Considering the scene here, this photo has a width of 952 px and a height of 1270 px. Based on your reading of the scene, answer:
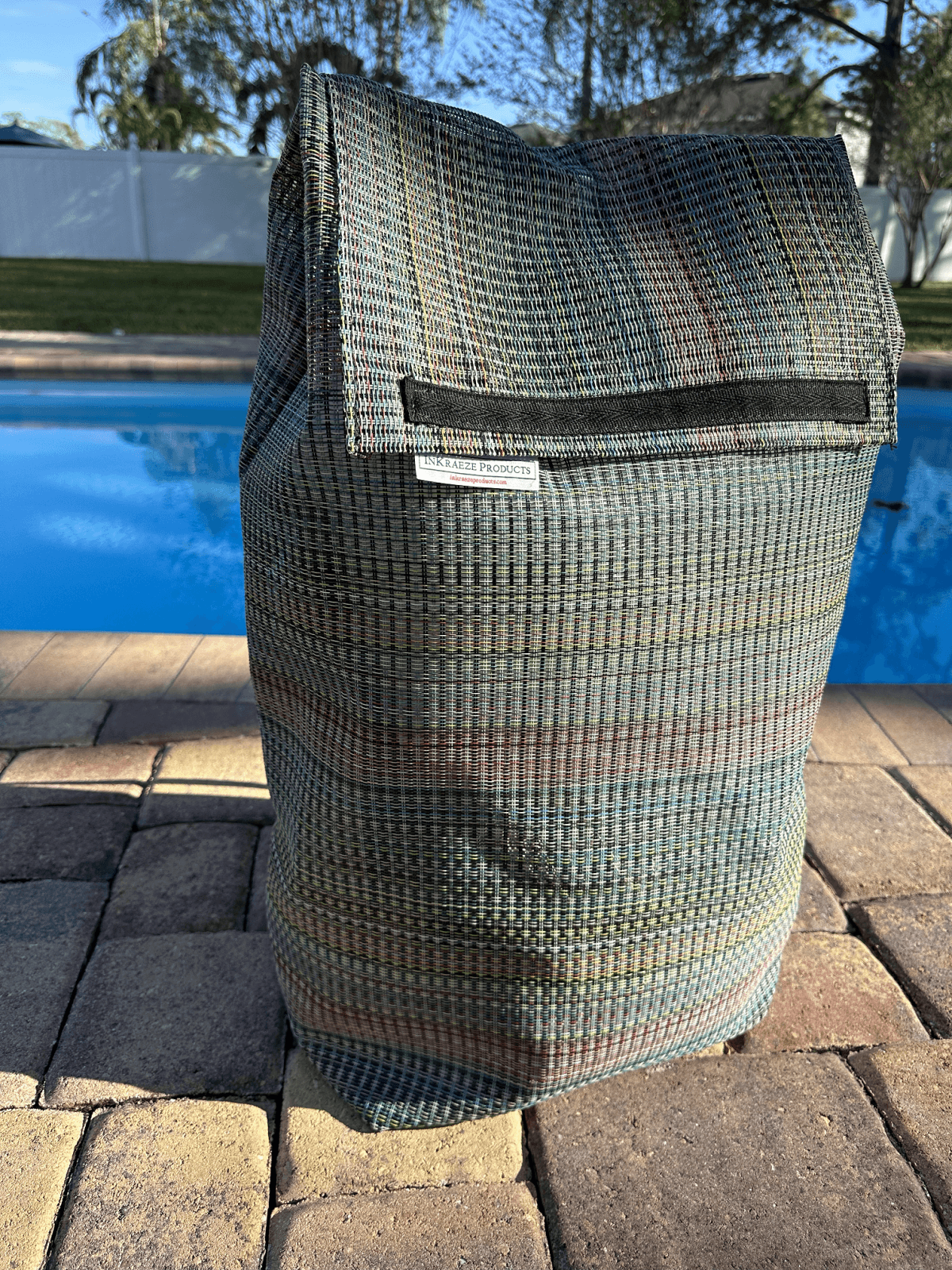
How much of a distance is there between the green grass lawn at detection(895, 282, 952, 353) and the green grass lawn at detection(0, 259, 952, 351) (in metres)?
0.01

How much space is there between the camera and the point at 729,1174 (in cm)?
115

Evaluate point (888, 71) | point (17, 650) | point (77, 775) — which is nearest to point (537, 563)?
point (77, 775)

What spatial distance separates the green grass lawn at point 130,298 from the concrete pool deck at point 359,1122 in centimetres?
621

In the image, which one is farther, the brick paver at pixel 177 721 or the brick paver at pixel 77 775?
the brick paver at pixel 177 721

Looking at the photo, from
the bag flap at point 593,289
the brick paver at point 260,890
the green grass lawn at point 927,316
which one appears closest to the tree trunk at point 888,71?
the green grass lawn at point 927,316

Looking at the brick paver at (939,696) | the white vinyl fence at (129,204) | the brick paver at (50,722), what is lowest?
the brick paver at (50,722)

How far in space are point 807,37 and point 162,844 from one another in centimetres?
1714

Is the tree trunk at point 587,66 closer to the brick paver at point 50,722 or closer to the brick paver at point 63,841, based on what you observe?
the brick paver at point 50,722

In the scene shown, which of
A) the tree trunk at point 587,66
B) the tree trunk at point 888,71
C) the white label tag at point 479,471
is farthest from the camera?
the tree trunk at point 888,71

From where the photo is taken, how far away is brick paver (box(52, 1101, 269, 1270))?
1.04 metres

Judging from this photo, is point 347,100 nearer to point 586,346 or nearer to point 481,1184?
point 586,346

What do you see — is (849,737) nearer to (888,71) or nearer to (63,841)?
(63,841)

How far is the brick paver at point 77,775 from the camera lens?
190 centimetres

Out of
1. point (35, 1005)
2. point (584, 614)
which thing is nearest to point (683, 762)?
point (584, 614)
